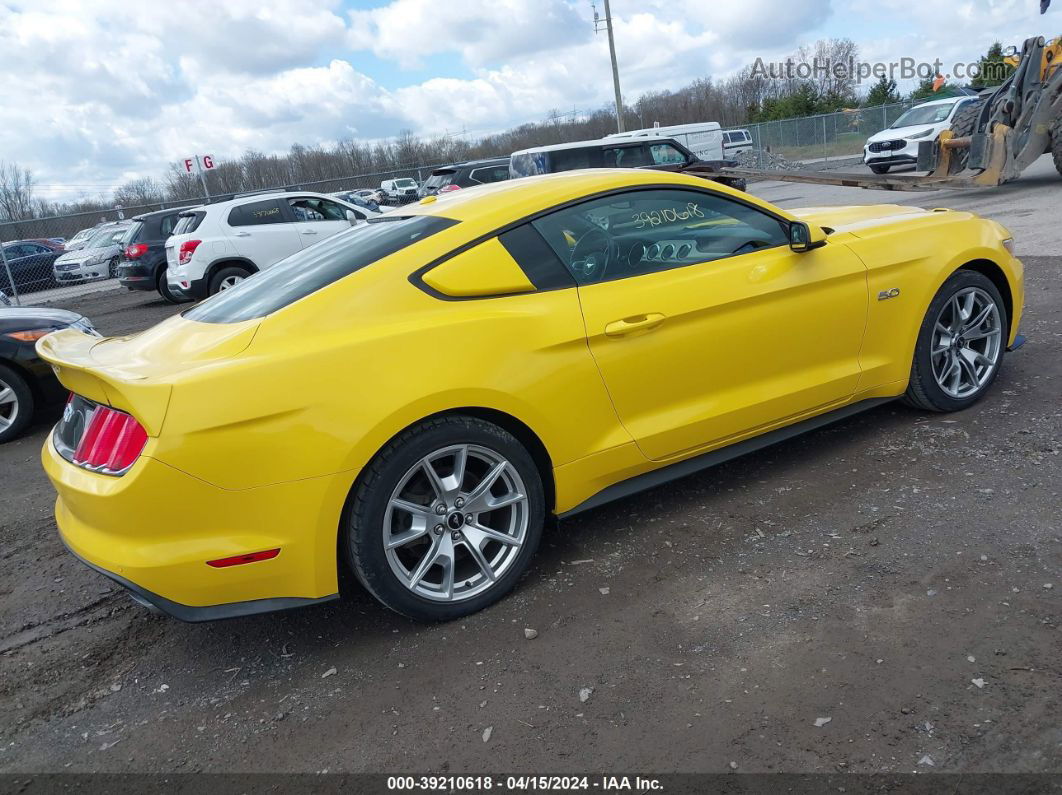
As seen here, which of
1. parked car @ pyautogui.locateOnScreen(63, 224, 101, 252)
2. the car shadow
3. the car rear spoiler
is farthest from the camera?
parked car @ pyautogui.locateOnScreen(63, 224, 101, 252)

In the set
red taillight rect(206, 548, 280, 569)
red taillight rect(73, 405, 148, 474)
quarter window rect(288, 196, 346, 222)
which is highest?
quarter window rect(288, 196, 346, 222)

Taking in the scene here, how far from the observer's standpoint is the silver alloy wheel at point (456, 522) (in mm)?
3164

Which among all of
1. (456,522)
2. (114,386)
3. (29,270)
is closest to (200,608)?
(114,386)

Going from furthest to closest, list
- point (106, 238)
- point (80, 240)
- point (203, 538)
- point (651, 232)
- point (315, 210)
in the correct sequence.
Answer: point (80, 240)
point (106, 238)
point (315, 210)
point (651, 232)
point (203, 538)

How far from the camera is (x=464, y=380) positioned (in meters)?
3.16

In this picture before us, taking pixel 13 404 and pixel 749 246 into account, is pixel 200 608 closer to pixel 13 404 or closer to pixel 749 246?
pixel 749 246

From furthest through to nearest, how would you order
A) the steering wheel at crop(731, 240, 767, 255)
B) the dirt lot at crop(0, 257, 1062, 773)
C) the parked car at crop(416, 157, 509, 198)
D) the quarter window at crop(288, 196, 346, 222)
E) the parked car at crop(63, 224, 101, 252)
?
the parked car at crop(63, 224, 101, 252)
the parked car at crop(416, 157, 509, 198)
the quarter window at crop(288, 196, 346, 222)
the steering wheel at crop(731, 240, 767, 255)
the dirt lot at crop(0, 257, 1062, 773)

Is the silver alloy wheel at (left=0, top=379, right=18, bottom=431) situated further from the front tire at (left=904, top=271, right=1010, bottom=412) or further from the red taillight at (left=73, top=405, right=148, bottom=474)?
the front tire at (left=904, top=271, right=1010, bottom=412)

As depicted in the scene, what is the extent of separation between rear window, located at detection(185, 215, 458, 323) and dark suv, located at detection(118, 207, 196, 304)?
1257 centimetres

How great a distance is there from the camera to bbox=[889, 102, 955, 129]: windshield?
2095cm

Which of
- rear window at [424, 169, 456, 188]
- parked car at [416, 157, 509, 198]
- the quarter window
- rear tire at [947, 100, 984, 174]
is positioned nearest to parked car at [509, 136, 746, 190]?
parked car at [416, 157, 509, 198]

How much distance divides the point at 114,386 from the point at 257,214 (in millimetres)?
10899

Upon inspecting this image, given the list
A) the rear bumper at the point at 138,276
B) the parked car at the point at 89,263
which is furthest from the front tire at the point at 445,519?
the parked car at the point at 89,263

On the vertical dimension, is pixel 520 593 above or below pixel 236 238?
below
